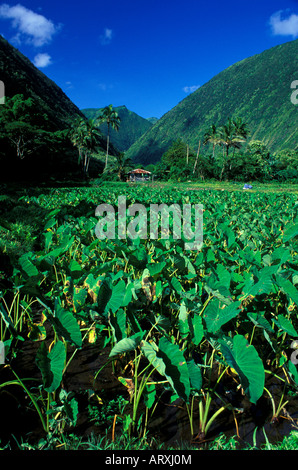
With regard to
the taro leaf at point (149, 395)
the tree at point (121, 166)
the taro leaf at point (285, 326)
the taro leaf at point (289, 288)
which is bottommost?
the taro leaf at point (149, 395)

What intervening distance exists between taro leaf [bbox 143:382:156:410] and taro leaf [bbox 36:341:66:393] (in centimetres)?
47

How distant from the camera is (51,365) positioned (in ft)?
4.56

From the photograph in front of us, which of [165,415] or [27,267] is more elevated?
[27,267]

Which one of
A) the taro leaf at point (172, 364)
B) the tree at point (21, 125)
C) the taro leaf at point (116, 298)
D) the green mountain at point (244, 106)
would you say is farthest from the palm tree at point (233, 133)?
the green mountain at point (244, 106)

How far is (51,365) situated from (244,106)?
486ft

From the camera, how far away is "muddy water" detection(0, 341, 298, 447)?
1.55 meters

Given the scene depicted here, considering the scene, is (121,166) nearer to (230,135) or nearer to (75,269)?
(230,135)

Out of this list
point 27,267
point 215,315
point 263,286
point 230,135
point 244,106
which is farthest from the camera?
point 244,106

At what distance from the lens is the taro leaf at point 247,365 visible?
1.26m

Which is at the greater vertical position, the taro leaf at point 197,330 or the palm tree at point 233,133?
the palm tree at point 233,133

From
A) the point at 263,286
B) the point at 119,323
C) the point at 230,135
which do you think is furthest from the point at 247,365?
the point at 230,135

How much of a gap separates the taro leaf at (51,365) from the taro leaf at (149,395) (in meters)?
0.47

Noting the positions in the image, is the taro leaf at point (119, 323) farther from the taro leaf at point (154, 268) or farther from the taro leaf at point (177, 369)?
the taro leaf at point (154, 268)

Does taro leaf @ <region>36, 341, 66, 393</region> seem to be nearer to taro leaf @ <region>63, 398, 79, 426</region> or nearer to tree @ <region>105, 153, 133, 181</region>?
taro leaf @ <region>63, 398, 79, 426</region>
